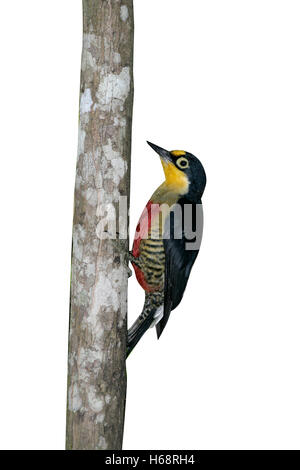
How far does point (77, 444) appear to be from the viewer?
11.9 feet

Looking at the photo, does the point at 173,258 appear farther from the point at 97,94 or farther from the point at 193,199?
the point at 97,94

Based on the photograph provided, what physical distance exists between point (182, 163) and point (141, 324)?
0.98 m

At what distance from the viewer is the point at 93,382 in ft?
11.8

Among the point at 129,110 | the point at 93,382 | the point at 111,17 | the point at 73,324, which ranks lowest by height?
the point at 93,382

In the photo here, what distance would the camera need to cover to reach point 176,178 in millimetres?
4020

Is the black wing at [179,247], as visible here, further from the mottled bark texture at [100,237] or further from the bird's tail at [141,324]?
the mottled bark texture at [100,237]

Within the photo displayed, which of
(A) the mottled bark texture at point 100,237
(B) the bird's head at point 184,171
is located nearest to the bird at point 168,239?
(B) the bird's head at point 184,171

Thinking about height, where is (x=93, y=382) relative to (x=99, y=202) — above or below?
below

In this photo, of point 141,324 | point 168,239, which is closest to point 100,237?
point 168,239

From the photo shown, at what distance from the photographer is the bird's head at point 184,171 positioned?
156 inches

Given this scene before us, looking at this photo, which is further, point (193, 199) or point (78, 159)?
point (193, 199)

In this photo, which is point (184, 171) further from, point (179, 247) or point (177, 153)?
point (179, 247)
